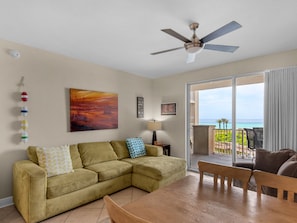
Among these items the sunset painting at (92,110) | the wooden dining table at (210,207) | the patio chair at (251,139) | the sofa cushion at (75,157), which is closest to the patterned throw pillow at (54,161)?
the sofa cushion at (75,157)

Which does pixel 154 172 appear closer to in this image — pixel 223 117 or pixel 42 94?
pixel 223 117

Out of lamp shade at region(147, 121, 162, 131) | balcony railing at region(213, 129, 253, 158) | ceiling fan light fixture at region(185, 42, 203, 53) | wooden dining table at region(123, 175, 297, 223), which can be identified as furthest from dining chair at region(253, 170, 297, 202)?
lamp shade at region(147, 121, 162, 131)

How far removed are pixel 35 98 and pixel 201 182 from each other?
289 cm

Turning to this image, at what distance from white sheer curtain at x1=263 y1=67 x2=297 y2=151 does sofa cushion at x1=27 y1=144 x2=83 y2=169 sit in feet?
11.3

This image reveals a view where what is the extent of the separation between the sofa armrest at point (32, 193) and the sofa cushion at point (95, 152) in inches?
39.5

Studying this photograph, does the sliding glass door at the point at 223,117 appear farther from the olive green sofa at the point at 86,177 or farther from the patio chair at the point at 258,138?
the olive green sofa at the point at 86,177

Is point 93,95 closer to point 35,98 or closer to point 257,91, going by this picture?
point 35,98

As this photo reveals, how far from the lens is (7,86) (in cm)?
268

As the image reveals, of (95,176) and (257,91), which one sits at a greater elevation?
(257,91)

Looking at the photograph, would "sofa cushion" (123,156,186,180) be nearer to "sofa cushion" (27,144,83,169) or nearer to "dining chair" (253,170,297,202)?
"sofa cushion" (27,144,83,169)

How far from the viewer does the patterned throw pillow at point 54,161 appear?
257 cm

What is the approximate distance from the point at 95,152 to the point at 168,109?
2.28 m

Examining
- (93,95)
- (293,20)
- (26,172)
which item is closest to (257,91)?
(293,20)

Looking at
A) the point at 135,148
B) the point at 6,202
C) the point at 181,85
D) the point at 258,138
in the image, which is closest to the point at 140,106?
the point at 181,85
